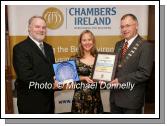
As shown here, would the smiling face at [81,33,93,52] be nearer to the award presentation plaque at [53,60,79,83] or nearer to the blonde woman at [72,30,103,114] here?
the blonde woman at [72,30,103,114]

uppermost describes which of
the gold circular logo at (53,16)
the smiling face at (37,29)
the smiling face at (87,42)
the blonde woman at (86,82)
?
the gold circular logo at (53,16)

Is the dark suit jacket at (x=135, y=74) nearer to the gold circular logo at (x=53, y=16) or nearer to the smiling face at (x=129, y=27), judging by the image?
the smiling face at (x=129, y=27)

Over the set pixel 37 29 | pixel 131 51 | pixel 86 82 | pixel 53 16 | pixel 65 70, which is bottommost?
pixel 86 82

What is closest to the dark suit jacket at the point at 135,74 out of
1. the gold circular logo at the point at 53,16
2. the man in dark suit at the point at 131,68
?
the man in dark suit at the point at 131,68

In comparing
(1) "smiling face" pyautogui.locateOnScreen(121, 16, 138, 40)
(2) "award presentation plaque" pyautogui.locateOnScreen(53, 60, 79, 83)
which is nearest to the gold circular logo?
(2) "award presentation plaque" pyautogui.locateOnScreen(53, 60, 79, 83)

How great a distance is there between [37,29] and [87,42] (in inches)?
17.6

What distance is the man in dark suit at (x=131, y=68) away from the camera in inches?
104

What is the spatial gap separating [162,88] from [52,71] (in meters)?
0.97

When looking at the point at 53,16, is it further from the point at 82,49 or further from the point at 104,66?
the point at 104,66

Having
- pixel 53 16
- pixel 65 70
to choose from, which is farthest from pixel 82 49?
pixel 53 16

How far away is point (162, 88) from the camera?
272cm

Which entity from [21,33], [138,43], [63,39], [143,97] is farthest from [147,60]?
[21,33]

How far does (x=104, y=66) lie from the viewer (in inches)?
104

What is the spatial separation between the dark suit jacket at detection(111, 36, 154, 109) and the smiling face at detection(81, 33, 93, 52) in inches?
8.9
